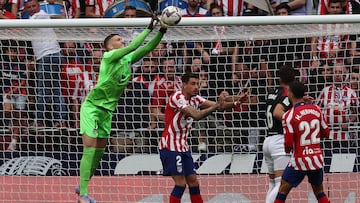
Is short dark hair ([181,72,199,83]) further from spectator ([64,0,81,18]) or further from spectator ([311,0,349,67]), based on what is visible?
spectator ([64,0,81,18])

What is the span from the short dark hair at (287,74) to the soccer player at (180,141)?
67cm

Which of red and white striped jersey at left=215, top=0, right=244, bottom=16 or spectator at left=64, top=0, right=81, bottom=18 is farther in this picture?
spectator at left=64, top=0, right=81, bottom=18

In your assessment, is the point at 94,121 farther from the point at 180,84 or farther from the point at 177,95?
the point at 180,84

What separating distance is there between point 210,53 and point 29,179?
2808 mm

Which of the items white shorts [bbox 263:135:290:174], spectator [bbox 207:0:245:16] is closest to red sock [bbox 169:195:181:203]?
white shorts [bbox 263:135:290:174]

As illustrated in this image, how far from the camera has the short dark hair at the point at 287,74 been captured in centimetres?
1159

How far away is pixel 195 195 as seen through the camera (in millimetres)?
12055

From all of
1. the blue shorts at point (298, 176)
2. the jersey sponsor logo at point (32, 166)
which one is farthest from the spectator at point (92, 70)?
the blue shorts at point (298, 176)

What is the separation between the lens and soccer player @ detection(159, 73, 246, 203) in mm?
11945

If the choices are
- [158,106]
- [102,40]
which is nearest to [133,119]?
[158,106]

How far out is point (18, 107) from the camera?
41.3 feet

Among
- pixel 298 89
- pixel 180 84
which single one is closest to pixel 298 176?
pixel 298 89

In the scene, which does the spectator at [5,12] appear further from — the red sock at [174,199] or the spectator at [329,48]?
the spectator at [329,48]

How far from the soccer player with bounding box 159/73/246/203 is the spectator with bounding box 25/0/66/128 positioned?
1.42 metres
